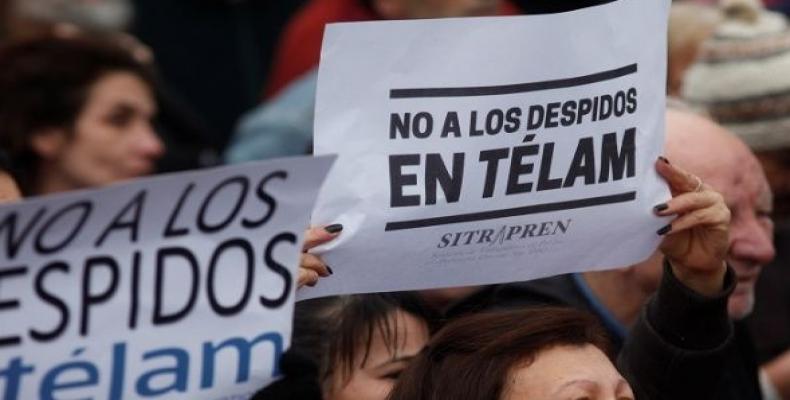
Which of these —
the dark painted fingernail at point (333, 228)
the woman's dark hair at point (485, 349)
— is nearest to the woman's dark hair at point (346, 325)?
the woman's dark hair at point (485, 349)

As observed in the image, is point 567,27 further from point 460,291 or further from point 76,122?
point 76,122

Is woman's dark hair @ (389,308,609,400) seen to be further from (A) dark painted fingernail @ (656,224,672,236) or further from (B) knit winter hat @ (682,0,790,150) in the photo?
(B) knit winter hat @ (682,0,790,150)

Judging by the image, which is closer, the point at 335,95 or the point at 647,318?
the point at 335,95

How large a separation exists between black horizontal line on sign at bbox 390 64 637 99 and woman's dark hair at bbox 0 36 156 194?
251 cm

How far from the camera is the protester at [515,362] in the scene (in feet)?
10.3

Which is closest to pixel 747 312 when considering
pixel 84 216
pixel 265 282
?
pixel 265 282

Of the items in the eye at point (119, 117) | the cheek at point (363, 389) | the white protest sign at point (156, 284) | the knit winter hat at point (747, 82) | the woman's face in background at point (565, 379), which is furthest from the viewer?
the eye at point (119, 117)

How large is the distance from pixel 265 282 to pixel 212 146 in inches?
158

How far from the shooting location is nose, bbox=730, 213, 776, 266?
4184 millimetres

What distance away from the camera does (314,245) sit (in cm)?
322

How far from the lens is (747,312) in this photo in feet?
13.8

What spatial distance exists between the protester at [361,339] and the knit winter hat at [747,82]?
1.65m

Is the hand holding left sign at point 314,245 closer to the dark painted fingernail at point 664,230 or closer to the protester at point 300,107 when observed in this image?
the dark painted fingernail at point 664,230

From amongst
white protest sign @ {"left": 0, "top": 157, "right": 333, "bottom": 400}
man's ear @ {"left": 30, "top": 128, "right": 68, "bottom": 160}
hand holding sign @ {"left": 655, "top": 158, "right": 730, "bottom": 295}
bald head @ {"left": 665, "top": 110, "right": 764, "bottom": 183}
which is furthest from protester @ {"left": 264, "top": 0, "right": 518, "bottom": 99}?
white protest sign @ {"left": 0, "top": 157, "right": 333, "bottom": 400}
